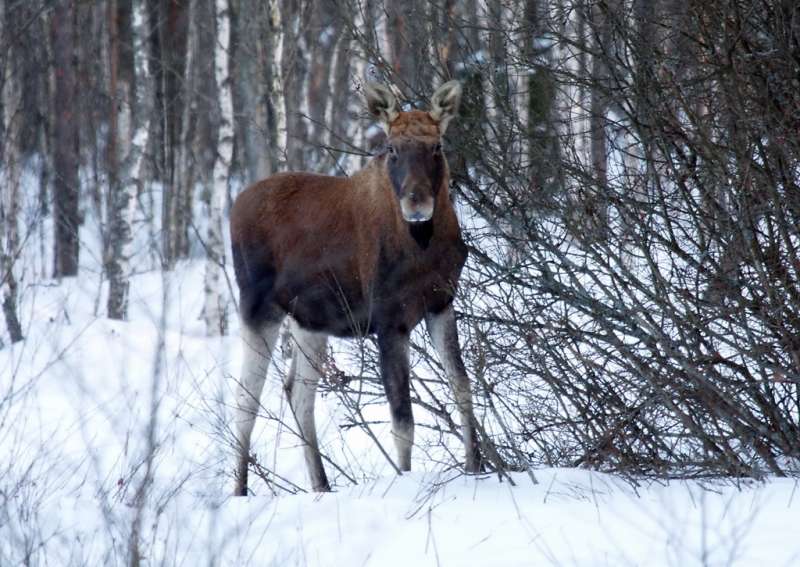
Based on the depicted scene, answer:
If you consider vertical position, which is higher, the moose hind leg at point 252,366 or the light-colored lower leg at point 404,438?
the moose hind leg at point 252,366

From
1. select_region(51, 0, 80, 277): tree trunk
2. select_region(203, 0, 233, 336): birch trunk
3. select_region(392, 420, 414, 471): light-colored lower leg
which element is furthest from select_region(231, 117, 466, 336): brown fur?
select_region(51, 0, 80, 277): tree trunk

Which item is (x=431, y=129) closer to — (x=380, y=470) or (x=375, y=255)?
(x=375, y=255)

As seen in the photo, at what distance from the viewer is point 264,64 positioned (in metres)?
14.3

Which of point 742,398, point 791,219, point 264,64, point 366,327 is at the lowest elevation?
point 742,398

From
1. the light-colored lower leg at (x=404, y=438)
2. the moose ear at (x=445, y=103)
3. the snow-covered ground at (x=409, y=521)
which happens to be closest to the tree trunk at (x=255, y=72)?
the moose ear at (x=445, y=103)

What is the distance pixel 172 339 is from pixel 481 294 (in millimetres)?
7243

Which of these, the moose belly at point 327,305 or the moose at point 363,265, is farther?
→ the moose belly at point 327,305

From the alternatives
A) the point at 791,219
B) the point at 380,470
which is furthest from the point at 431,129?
the point at 380,470

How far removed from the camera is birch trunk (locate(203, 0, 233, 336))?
49.8 feet

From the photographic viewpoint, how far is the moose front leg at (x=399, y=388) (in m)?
6.39

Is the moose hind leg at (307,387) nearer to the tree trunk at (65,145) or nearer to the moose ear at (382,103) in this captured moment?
the moose ear at (382,103)

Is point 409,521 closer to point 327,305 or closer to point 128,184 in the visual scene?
point 327,305

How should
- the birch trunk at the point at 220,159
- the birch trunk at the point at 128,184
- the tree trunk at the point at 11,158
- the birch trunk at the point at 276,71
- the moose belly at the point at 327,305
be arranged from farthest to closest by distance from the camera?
1. the birch trunk at the point at 128,184
2. the birch trunk at the point at 220,159
3. the tree trunk at the point at 11,158
4. the birch trunk at the point at 276,71
5. the moose belly at the point at 327,305

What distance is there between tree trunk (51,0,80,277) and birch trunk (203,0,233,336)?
22.1 feet
